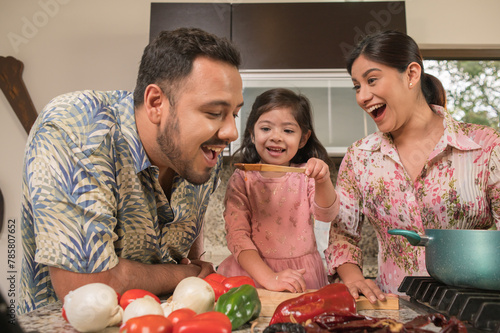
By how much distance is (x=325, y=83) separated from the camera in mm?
2264

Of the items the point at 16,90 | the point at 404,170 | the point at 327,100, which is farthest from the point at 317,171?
the point at 16,90

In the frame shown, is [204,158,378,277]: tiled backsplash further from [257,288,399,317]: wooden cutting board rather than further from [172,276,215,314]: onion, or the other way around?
[172,276,215,314]: onion

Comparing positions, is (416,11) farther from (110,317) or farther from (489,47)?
(110,317)

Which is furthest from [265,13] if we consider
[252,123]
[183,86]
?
[183,86]

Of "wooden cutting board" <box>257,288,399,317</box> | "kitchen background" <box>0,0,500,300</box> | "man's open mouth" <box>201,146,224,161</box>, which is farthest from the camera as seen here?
"kitchen background" <box>0,0,500,300</box>

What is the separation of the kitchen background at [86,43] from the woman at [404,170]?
1.14 metres

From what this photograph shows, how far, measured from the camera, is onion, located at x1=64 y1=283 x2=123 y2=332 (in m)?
0.59

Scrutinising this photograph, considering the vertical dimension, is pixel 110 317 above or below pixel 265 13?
below

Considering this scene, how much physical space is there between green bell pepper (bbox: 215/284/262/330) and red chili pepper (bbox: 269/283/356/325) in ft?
0.15

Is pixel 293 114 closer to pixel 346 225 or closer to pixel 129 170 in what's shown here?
pixel 346 225

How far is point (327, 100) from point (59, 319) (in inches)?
74.3

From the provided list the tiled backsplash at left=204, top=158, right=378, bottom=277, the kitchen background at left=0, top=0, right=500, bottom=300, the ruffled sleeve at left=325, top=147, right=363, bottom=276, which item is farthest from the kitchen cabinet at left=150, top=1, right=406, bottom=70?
the ruffled sleeve at left=325, top=147, right=363, bottom=276

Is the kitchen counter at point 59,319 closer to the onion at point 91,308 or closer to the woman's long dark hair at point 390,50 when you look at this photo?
the onion at point 91,308

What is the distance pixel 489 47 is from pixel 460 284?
242cm
